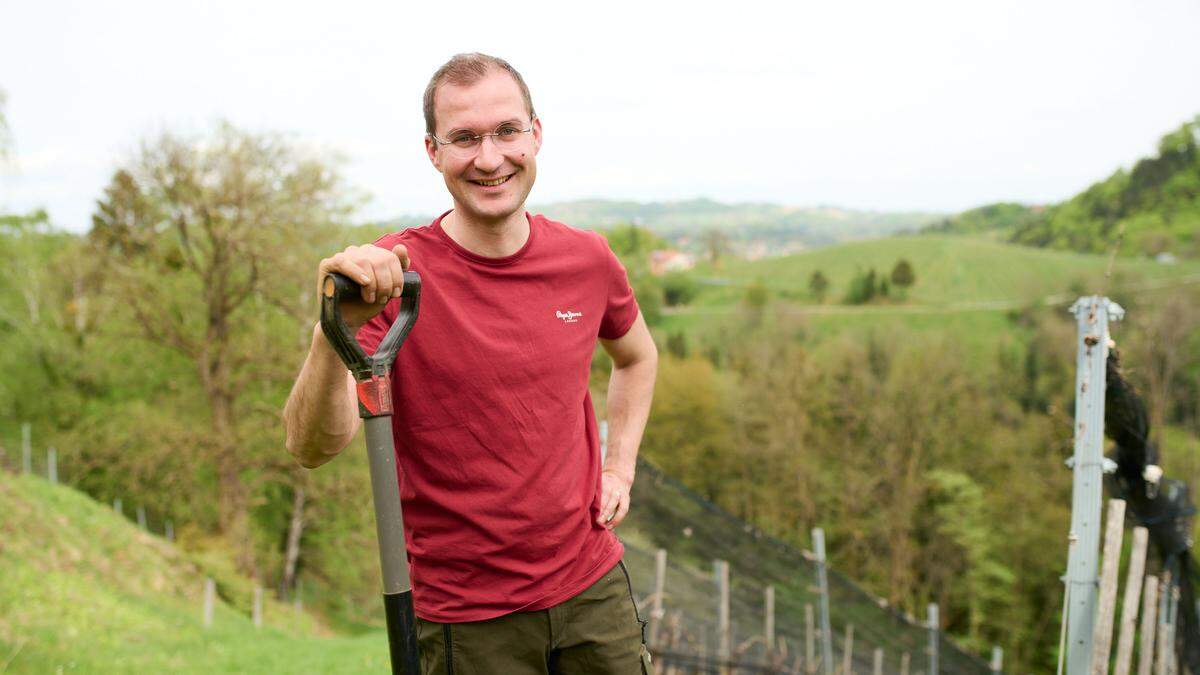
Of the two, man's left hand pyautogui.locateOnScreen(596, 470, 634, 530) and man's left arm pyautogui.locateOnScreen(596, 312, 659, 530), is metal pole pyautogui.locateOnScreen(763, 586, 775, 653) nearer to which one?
man's left arm pyautogui.locateOnScreen(596, 312, 659, 530)

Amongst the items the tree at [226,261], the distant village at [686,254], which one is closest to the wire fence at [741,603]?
the tree at [226,261]

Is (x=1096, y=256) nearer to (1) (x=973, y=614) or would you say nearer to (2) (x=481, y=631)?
(1) (x=973, y=614)

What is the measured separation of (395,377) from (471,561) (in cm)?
40

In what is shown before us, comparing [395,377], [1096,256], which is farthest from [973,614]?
[1096,256]

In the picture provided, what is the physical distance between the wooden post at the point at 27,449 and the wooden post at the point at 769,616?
17952 millimetres

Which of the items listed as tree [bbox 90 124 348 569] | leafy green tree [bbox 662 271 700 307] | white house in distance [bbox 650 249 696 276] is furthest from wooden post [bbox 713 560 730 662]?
leafy green tree [bbox 662 271 700 307]

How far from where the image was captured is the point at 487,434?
1876 mm

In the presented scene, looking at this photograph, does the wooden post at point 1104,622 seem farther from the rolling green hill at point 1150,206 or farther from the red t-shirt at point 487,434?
the rolling green hill at point 1150,206

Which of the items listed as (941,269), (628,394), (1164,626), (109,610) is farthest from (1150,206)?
(628,394)

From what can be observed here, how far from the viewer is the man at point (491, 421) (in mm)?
1858

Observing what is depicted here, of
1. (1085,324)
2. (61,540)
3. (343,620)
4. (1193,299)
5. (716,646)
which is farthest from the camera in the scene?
(1193,299)

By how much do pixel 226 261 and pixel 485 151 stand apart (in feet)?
61.1

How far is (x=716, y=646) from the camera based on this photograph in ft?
28.1

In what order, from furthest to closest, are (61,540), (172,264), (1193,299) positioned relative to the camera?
1. (1193,299)
2. (172,264)
3. (61,540)
